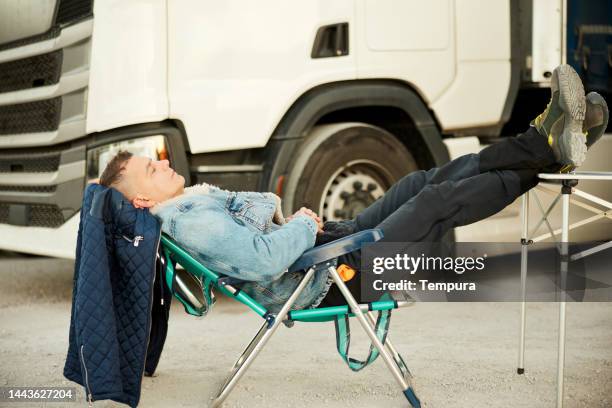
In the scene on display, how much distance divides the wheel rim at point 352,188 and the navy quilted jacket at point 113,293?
207 cm

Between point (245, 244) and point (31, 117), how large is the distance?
8.50ft

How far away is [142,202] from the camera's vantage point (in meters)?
3.39

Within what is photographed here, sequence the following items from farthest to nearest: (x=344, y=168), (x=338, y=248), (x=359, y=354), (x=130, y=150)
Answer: (x=344, y=168) < (x=130, y=150) < (x=359, y=354) < (x=338, y=248)

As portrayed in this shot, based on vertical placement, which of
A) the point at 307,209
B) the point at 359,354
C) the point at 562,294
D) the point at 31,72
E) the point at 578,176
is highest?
the point at 31,72

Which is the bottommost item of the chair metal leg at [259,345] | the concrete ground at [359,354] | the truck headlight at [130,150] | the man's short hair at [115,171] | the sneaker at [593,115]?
the concrete ground at [359,354]

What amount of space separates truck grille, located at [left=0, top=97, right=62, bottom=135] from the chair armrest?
2367 mm

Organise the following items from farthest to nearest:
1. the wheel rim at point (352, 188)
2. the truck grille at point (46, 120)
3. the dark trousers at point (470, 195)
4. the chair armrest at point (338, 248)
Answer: the wheel rim at point (352, 188), the truck grille at point (46, 120), the dark trousers at point (470, 195), the chair armrest at point (338, 248)

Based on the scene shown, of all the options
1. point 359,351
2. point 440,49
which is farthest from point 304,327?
point 440,49

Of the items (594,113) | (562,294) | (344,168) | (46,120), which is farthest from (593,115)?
(46,120)

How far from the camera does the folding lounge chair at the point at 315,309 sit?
324 cm

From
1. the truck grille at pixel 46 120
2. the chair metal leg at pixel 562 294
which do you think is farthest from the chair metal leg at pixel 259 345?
the truck grille at pixel 46 120

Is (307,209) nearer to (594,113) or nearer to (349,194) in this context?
(594,113)

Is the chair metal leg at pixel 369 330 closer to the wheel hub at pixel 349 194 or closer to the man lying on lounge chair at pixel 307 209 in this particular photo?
the man lying on lounge chair at pixel 307 209

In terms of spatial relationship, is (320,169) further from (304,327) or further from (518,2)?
(518,2)
